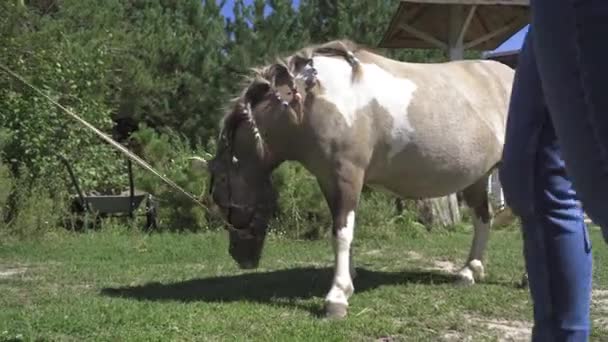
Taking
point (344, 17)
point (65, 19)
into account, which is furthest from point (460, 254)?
point (344, 17)

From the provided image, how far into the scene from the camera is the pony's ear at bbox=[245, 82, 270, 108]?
4.12 metres

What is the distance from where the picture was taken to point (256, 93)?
163 inches

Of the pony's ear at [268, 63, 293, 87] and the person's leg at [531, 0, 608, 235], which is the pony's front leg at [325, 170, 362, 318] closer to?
the pony's ear at [268, 63, 293, 87]

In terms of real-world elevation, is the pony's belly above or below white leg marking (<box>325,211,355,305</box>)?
above

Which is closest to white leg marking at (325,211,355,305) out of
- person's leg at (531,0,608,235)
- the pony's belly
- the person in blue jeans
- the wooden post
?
the pony's belly

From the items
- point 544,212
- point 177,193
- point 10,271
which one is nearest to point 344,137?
point 544,212

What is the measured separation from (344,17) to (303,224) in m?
10.3

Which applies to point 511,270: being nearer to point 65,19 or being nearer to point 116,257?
point 116,257

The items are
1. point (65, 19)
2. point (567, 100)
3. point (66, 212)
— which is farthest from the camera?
point (65, 19)

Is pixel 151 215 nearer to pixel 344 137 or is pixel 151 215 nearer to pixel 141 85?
pixel 344 137

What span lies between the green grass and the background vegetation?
1551mm

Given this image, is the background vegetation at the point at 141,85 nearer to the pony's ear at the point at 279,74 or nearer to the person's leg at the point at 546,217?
the pony's ear at the point at 279,74

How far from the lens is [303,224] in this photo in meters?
8.27

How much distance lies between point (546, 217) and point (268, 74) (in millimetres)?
2597
